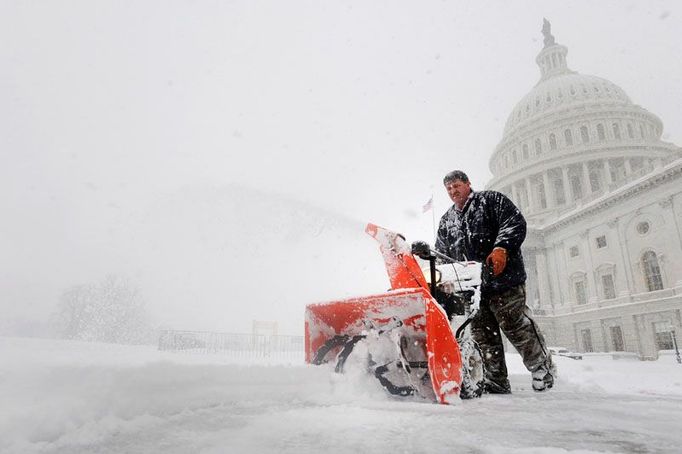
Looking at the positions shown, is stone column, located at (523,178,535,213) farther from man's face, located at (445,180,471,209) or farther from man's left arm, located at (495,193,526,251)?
man's left arm, located at (495,193,526,251)

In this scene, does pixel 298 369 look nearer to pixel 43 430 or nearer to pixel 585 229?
pixel 43 430

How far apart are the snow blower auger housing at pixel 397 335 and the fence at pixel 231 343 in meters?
14.1

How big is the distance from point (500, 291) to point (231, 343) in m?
16.5

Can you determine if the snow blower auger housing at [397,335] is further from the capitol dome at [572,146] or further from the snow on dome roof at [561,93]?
the snow on dome roof at [561,93]

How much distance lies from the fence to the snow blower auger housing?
46.3ft

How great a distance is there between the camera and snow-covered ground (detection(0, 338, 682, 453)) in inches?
59.6

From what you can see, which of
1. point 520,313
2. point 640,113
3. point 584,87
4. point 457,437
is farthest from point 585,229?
point 457,437

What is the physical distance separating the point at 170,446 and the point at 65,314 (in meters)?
51.7

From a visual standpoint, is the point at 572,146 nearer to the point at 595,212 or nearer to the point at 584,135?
the point at 584,135

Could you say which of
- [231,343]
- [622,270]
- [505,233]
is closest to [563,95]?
[622,270]

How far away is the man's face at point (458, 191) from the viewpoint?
4.39m

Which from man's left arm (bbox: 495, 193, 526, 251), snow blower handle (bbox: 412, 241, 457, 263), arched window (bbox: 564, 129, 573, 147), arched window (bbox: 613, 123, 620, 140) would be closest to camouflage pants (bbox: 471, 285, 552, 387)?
man's left arm (bbox: 495, 193, 526, 251)

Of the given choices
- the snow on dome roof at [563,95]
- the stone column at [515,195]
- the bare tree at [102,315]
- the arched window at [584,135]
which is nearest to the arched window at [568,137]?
the arched window at [584,135]

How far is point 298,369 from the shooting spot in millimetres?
3115
